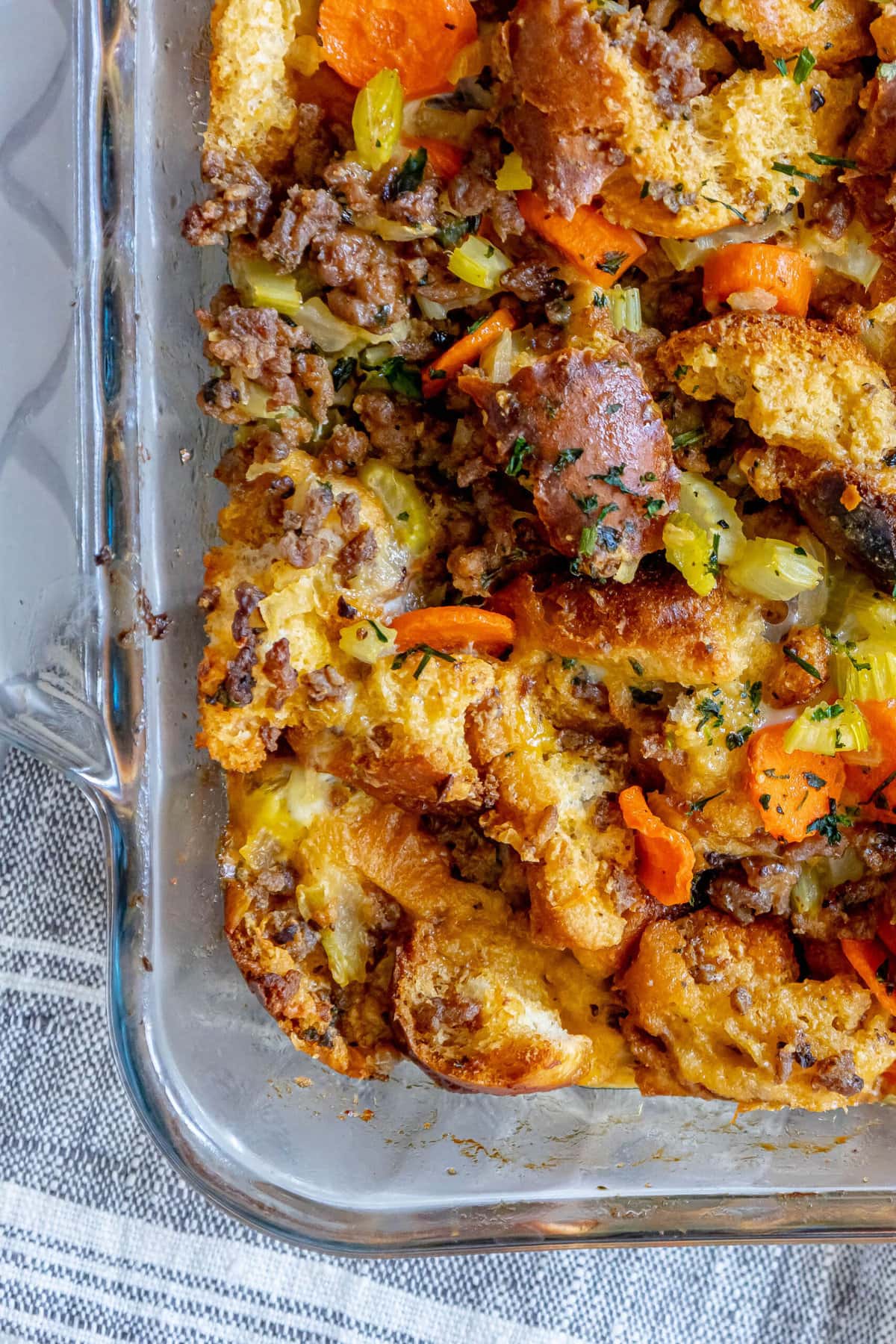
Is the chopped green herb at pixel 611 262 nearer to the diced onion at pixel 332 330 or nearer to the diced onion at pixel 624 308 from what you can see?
the diced onion at pixel 624 308

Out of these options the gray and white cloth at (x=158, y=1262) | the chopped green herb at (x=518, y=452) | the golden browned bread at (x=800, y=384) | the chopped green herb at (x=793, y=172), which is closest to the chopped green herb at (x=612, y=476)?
the chopped green herb at (x=518, y=452)

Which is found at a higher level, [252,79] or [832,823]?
[252,79]

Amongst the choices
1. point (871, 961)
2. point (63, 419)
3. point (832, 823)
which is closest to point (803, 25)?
point (832, 823)

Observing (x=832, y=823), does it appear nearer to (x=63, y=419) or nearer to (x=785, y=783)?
(x=785, y=783)

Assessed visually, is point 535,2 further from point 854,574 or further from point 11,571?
point 11,571

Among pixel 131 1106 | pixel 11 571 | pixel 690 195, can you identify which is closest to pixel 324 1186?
pixel 131 1106

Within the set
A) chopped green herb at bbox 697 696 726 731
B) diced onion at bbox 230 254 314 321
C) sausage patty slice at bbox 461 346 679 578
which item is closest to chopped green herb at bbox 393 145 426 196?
diced onion at bbox 230 254 314 321
